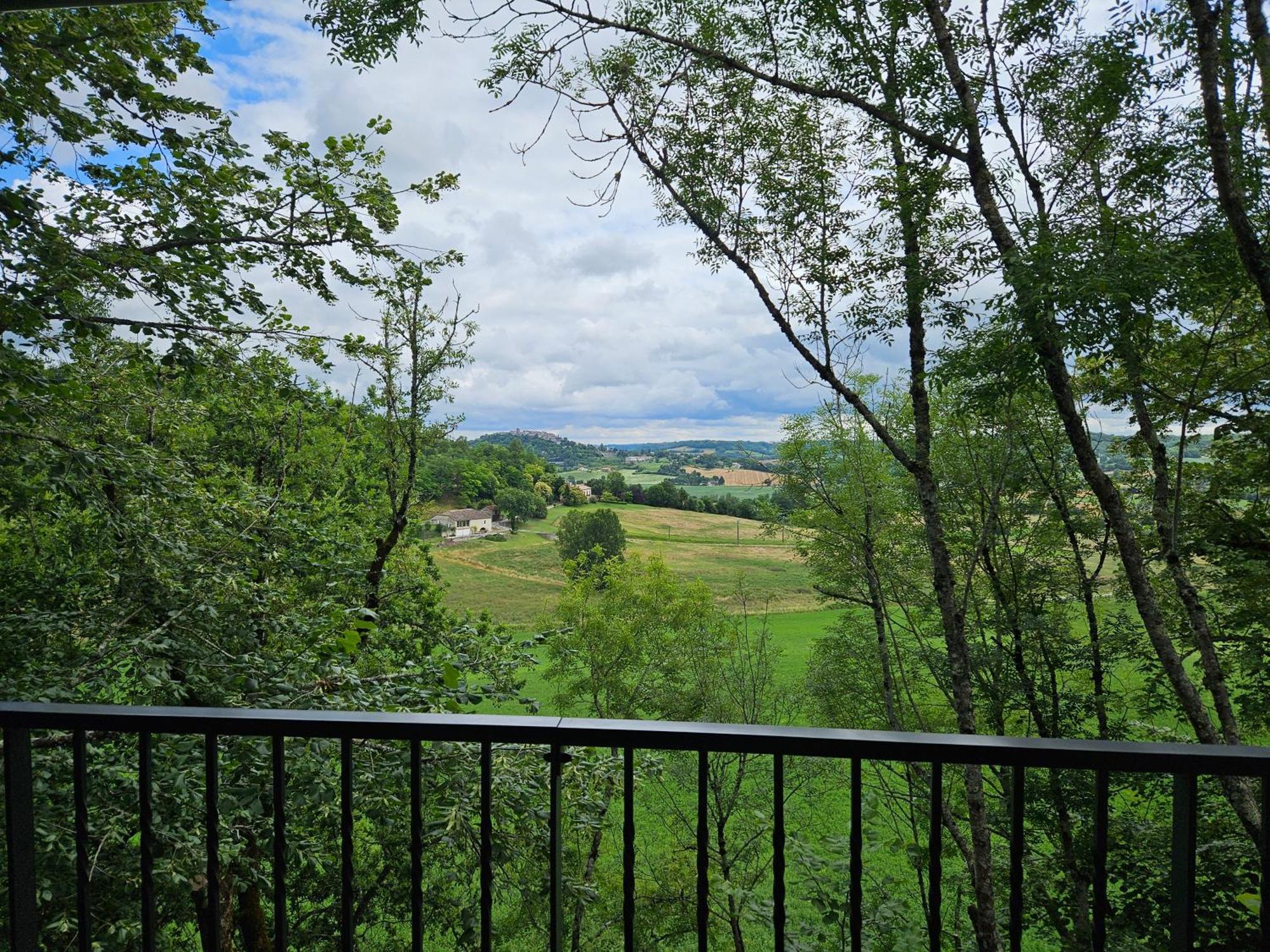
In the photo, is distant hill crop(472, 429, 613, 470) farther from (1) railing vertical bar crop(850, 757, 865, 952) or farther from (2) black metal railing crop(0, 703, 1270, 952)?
(1) railing vertical bar crop(850, 757, 865, 952)

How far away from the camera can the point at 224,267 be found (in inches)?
151

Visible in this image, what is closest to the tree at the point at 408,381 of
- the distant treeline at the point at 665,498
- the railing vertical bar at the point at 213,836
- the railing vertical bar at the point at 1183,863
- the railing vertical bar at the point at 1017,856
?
the distant treeline at the point at 665,498

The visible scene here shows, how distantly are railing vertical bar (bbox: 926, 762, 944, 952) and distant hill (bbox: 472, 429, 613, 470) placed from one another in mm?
10610

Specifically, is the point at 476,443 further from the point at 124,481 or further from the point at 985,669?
the point at 985,669

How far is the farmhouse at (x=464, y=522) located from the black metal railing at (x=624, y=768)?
8.28 m

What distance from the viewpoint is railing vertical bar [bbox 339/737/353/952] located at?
1.13 m

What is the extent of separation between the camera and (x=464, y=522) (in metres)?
10.9

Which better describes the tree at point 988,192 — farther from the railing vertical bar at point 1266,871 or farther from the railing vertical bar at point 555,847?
the railing vertical bar at point 555,847

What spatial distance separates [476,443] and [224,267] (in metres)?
5.80

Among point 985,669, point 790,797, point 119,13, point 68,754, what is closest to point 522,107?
point 119,13

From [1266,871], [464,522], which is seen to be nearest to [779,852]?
[1266,871]

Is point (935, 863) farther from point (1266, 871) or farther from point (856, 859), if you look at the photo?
point (1266, 871)

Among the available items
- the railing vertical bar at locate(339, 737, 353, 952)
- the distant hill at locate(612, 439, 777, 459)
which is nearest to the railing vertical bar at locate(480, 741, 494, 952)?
the railing vertical bar at locate(339, 737, 353, 952)

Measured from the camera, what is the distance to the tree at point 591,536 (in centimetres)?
1238
